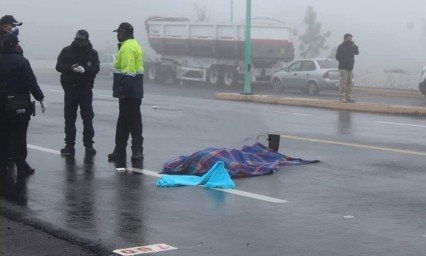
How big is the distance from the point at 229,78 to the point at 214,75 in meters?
0.97

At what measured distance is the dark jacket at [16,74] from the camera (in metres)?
10.6

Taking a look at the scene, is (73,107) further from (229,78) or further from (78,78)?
(229,78)

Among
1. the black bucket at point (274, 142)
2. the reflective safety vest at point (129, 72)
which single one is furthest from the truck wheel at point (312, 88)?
the reflective safety vest at point (129, 72)

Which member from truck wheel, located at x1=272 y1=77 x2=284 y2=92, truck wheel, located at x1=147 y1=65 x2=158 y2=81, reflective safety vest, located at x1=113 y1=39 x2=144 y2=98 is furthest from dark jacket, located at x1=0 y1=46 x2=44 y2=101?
truck wheel, located at x1=147 y1=65 x2=158 y2=81

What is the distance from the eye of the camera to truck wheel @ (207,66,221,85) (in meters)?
37.5

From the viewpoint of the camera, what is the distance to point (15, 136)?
35.0ft

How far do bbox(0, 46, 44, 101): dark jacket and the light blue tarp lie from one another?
1.97 meters

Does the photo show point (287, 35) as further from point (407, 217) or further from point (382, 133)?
point (407, 217)

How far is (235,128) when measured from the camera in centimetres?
1675

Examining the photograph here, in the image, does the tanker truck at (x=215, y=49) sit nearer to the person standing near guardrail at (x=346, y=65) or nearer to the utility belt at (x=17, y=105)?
the person standing near guardrail at (x=346, y=65)

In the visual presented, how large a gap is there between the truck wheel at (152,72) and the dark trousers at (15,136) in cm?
3039

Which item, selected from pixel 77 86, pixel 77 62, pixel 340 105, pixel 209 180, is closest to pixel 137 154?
pixel 77 86

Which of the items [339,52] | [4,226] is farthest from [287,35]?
[4,226]

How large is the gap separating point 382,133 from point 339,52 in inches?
275
